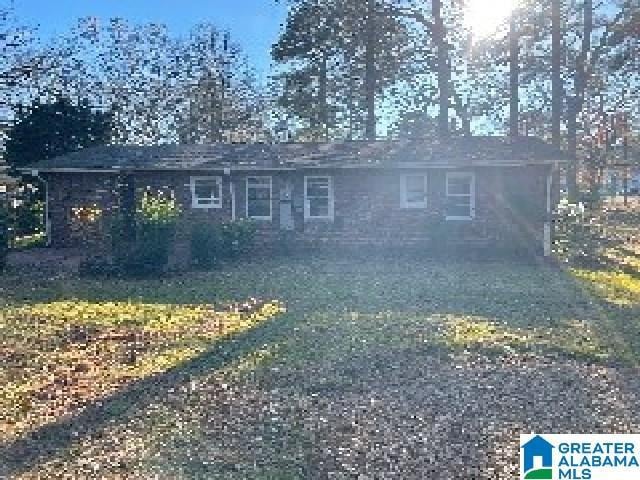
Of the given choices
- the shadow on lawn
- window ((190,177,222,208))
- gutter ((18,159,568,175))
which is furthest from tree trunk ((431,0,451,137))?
the shadow on lawn

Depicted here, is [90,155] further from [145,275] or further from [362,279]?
[362,279]

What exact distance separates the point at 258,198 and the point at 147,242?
564cm

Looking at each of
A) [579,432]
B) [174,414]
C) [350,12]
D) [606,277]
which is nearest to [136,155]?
[350,12]

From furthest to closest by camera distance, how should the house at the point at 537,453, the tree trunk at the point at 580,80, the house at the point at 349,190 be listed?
the tree trunk at the point at 580,80 < the house at the point at 349,190 < the house at the point at 537,453

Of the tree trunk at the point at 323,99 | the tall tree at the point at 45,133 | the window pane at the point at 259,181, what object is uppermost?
the tree trunk at the point at 323,99

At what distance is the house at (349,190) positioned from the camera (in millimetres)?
20359

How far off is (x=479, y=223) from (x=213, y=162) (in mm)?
9061

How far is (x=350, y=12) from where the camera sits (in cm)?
3178

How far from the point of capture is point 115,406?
7336 mm

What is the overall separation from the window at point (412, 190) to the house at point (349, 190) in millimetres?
32

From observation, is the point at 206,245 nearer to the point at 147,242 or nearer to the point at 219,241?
the point at 219,241

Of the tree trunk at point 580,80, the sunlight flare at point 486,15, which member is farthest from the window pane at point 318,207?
the sunlight flare at point 486,15

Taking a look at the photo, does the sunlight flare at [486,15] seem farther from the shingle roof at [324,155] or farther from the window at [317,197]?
the window at [317,197]

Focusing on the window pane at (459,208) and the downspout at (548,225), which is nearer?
the downspout at (548,225)
